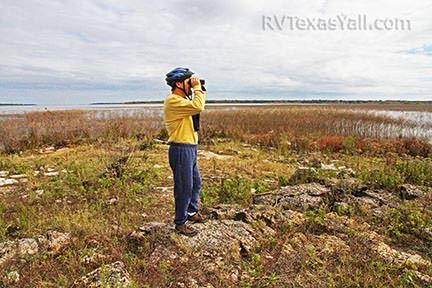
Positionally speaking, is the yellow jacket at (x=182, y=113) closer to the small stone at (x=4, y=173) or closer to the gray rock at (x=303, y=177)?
the gray rock at (x=303, y=177)

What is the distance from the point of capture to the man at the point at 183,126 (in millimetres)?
3104

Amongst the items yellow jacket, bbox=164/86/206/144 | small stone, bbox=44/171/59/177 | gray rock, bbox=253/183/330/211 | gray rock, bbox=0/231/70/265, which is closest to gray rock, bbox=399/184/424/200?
gray rock, bbox=253/183/330/211

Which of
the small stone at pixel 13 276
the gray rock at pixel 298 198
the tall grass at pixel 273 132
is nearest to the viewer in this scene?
the small stone at pixel 13 276

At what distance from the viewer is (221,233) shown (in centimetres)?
329

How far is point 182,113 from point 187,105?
3.7 inches

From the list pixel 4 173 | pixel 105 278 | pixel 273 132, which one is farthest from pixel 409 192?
pixel 273 132

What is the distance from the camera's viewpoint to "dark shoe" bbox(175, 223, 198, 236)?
10.6ft

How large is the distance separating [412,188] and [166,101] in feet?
12.5

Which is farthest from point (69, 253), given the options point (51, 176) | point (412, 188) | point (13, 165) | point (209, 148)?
point (209, 148)

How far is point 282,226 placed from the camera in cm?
362

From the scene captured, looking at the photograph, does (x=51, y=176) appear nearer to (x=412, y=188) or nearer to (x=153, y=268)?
(x=153, y=268)

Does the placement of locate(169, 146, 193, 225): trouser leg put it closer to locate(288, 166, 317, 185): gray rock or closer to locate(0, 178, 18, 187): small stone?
locate(288, 166, 317, 185): gray rock

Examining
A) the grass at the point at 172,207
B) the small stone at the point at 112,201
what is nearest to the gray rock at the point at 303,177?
the grass at the point at 172,207

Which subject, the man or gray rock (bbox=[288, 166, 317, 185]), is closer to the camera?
the man
